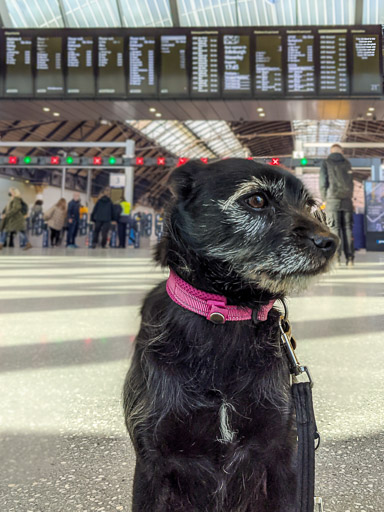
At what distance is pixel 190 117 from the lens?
40.2ft

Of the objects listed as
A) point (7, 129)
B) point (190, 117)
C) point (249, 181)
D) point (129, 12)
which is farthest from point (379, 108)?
point (7, 129)

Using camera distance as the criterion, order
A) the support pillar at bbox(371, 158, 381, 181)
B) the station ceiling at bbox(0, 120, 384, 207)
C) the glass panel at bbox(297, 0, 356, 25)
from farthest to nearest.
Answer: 1. the station ceiling at bbox(0, 120, 384, 207)
2. the support pillar at bbox(371, 158, 381, 181)
3. the glass panel at bbox(297, 0, 356, 25)

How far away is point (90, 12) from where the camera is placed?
1189cm

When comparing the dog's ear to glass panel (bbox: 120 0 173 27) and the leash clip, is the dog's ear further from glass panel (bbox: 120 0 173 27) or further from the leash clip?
glass panel (bbox: 120 0 173 27)

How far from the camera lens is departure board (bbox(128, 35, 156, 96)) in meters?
10.4

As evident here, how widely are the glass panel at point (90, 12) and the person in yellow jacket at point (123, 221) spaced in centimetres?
534

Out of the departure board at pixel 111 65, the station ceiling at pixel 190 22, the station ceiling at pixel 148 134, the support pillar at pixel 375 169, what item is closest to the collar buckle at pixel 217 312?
the station ceiling at pixel 190 22

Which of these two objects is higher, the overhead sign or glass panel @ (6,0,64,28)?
glass panel @ (6,0,64,28)

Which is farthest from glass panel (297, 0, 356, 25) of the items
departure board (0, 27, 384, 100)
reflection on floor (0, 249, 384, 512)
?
reflection on floor (0, 249, 384, 512)

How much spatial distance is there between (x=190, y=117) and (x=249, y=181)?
467 inches

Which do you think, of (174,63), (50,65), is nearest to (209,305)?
(174,63)

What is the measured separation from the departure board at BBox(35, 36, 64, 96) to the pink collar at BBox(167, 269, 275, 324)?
35.7ft

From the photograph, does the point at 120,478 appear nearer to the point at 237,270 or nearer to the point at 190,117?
the point at 237,270

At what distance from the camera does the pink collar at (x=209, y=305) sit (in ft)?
2.83
